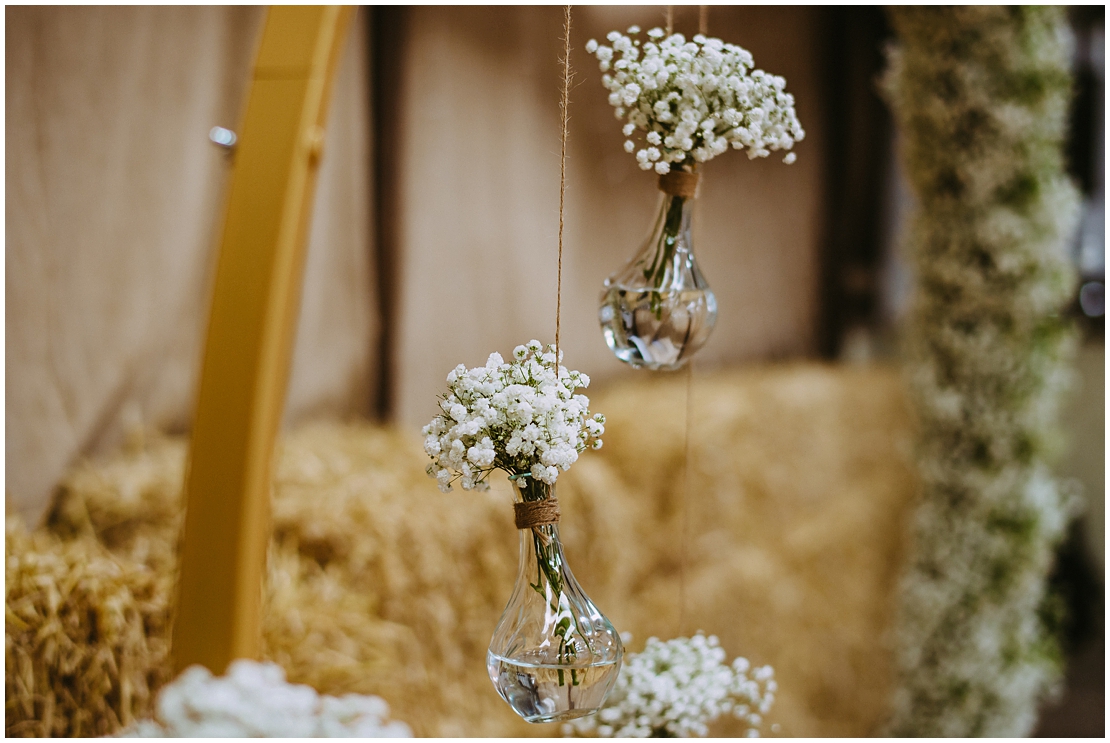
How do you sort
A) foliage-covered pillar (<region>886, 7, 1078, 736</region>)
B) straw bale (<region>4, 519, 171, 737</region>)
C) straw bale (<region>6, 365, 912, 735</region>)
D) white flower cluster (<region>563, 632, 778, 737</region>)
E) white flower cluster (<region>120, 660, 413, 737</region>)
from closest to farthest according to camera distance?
white flower cluster (<region>120, 660, 413, 737</region>)
white flower cluster (<region>563, 632, 778, 737</region>)
straw bale (<region>4, 519, 171, 737</region>)
straw bale (<region>6, 365, 912, 735</region>)
foliage-covered pillar (<region>886, 7, 1078, 736</region>)

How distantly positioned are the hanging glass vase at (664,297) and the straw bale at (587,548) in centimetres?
51

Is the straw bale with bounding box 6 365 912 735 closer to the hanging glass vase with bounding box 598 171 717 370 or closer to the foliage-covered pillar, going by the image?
the foliage-covered pillar

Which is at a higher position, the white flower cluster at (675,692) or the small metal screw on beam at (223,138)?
the small metal screw on beam at (223,138)

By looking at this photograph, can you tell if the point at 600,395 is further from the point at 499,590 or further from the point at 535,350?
the point at 535,350

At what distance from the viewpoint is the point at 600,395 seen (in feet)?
8.58

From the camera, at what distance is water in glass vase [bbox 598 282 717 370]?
829 mm

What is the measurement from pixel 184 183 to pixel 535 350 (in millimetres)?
1395

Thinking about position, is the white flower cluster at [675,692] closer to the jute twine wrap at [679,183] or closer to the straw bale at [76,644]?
the jute twine wrap at [679,183]

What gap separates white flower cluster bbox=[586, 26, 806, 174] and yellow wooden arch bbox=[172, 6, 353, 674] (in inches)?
19.9

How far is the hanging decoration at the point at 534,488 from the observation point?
0.65 meters

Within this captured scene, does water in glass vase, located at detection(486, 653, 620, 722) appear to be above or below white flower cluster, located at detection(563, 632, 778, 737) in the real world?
above

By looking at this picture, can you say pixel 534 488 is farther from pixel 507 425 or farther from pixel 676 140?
pixel 676 140

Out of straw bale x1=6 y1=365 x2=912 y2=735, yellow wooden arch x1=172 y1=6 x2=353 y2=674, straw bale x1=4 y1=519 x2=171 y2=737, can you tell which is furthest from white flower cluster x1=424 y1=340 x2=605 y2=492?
straw bale x1=4 y1=519 x2=171 y2=737

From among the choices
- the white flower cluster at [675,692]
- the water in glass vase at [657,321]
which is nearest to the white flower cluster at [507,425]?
the water in glass vase at [657,321]
